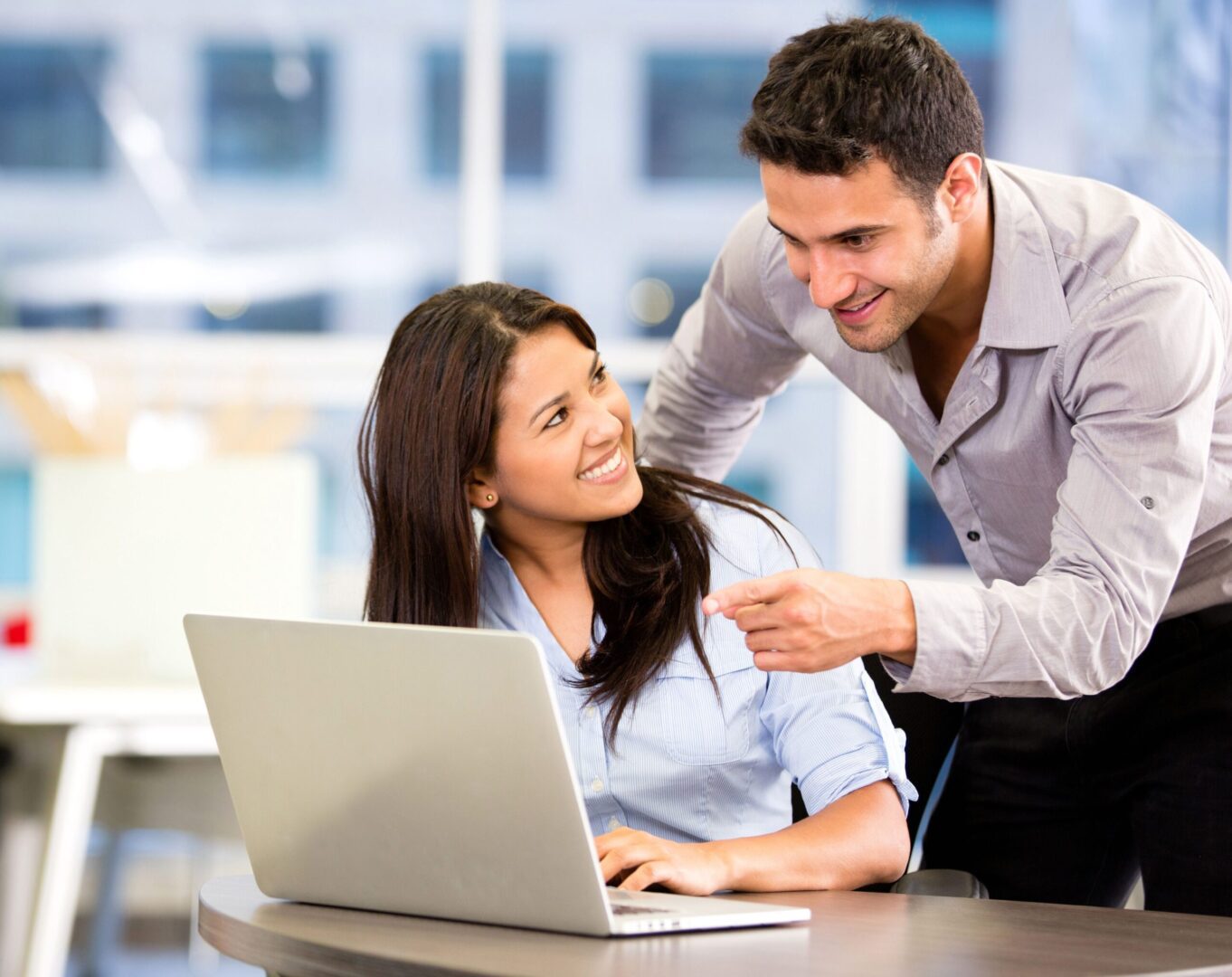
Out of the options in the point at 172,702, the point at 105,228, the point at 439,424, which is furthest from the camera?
the point at 105,228

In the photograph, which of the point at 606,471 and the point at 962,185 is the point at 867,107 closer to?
the point at 962,185

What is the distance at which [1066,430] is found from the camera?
1.51 meters

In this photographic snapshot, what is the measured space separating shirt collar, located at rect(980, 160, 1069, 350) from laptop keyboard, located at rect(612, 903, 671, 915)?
0.72 meters

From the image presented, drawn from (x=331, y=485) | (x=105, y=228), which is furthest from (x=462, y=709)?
(x=105, y=228)

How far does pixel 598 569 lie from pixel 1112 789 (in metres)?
0.67

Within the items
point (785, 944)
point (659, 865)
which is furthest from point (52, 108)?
point (785, 944)

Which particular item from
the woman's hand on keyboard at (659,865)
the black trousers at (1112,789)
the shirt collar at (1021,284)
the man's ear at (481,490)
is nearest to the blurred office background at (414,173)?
the black trousers at (1112,789)

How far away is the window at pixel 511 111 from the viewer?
162 inches

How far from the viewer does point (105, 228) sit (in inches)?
160

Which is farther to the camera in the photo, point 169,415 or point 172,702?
point 169,415

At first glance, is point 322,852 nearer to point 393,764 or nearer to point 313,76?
point 393,764

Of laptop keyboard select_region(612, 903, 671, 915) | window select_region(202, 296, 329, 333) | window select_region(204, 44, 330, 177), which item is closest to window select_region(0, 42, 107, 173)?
window select_region(204, 44, 330, 177)

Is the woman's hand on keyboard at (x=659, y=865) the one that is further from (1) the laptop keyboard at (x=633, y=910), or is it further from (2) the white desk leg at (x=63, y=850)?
(2) the white desk leg at (x=63, y=850)

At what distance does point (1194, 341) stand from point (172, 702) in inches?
76.3
